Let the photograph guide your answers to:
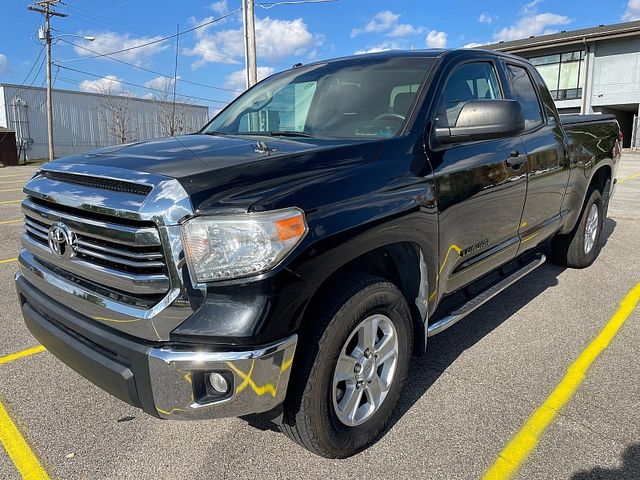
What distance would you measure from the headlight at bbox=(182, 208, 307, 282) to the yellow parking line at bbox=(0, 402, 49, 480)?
1307mm

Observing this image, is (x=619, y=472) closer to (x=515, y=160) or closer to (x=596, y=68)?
(x=515, y=160)

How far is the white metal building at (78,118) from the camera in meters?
39.5

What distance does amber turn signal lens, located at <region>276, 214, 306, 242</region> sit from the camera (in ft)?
6.27

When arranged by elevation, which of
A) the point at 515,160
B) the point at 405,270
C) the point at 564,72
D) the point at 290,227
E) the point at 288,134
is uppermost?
the point at 564,72

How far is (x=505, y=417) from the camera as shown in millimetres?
2730

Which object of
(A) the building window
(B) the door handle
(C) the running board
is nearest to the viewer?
(C) the running board

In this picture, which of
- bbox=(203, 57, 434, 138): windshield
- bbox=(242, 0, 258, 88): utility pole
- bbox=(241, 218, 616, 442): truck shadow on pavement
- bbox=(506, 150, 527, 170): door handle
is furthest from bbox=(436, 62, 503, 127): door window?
bbox=(242, 0, 258, 88): utility pole

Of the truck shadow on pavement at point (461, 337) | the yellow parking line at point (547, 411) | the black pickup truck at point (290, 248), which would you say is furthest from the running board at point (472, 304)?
the yellow parking line at point (547, 411)

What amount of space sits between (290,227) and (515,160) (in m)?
2.12

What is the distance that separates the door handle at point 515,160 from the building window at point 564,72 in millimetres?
32027

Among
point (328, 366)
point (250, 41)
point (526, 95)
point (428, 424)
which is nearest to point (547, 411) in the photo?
point (428, 424)

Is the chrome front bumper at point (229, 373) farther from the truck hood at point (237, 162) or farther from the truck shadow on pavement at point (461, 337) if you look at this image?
the truck hood at point (237, 162)

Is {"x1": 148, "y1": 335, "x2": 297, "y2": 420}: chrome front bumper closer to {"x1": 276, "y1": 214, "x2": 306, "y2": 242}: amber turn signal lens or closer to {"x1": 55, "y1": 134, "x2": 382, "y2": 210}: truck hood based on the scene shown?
{"x1": 276, "y1": 214, "x2": 306, "y2": 242}: amber turn signal lens

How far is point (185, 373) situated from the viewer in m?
1.88
